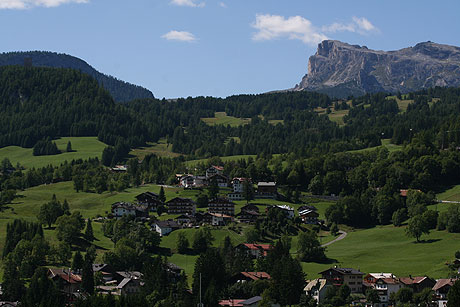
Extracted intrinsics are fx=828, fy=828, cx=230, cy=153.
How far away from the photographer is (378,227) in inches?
6486

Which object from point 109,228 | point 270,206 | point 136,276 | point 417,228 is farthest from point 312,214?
point 136,276

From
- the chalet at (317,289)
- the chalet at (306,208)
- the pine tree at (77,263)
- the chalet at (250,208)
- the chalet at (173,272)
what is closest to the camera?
the chalet at (317,289)

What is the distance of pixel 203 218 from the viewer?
163250 mm

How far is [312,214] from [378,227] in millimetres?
13302

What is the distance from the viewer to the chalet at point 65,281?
116m

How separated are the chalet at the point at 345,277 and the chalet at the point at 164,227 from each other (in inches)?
1674

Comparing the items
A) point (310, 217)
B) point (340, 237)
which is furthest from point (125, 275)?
point (310, 217)

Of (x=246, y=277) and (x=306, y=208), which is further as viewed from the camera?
(x=306, y=208)

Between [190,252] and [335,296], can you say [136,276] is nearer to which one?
[190,252]

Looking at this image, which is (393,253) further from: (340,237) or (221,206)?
(221,206)

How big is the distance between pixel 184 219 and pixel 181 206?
820 centimetres

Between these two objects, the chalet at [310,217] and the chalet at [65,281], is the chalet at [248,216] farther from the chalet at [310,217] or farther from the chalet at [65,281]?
the chalet at [65,281]

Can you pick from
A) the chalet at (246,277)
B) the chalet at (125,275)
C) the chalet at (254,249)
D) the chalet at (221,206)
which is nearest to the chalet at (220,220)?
the chalet at (221,206)

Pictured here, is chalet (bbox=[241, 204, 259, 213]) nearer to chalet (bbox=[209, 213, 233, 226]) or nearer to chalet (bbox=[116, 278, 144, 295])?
chalet (bbox=[209, 213, 233, 226])
